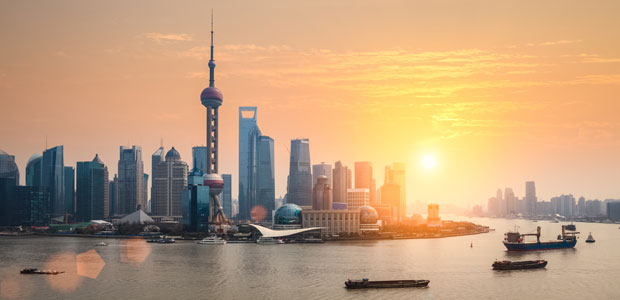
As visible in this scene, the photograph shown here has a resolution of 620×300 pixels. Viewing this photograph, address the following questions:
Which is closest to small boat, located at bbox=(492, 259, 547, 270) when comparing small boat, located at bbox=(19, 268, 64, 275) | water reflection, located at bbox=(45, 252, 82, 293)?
water reflection, located at bbox=(45, 252, 82, 293)

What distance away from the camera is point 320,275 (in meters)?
116

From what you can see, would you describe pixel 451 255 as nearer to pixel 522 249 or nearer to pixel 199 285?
pixel 522 249

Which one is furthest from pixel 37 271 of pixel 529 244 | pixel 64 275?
pixel 529 244

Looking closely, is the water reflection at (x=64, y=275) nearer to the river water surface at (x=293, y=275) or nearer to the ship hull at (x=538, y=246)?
the river water surface at (x=293, y=275)

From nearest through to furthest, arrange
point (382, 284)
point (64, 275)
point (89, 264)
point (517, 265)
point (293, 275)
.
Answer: point (382, 284) < point (64, 275) < point (293, 275) < point (517, 265) < point (89, 264)

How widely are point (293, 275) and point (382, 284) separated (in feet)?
65.3

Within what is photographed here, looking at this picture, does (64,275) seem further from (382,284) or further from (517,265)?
(517,265)

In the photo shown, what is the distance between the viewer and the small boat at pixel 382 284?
10100 cm

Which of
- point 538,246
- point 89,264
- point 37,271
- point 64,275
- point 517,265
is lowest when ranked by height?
point 538,246

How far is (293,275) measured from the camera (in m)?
116

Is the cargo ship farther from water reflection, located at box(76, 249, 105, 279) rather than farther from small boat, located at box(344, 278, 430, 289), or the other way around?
water reflection, located at box(76, 249, 105, 279)

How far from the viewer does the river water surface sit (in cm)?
9619

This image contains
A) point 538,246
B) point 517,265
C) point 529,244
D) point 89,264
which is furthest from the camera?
point 538,246

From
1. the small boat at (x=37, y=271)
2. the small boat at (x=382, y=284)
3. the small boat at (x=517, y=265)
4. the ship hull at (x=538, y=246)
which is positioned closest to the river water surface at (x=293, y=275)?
the small boat at (x=382, y=284)
